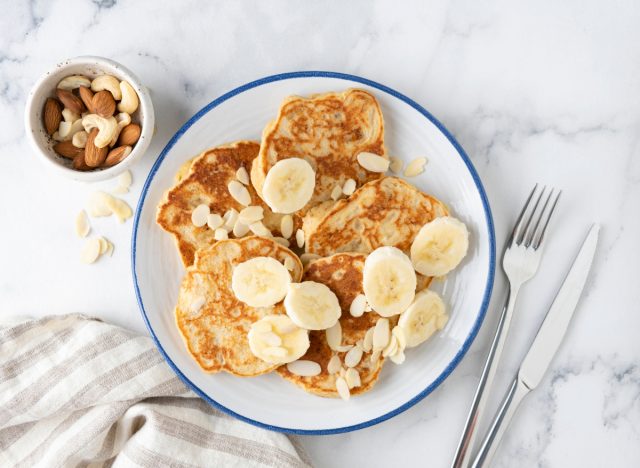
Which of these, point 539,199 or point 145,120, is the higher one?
point 539,199

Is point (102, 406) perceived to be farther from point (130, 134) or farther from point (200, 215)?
point (130, 134)

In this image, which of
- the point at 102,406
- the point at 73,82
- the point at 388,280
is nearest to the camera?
the point at 388,280

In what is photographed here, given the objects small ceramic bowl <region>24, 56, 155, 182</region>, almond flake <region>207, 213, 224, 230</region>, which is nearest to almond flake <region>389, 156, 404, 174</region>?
almond flake <region>207, 213, 224, 230</region>

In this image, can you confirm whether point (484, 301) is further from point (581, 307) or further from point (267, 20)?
point (267, 20)

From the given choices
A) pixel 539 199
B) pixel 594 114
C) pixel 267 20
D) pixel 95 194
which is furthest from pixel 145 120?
pixel 594 114

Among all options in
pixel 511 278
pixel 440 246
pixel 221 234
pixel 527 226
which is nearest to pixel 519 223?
pixel 527 226

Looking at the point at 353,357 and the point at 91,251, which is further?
the point at 91,251

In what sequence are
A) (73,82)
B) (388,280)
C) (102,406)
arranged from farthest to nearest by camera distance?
(102,406), (73,82), (388,280)
